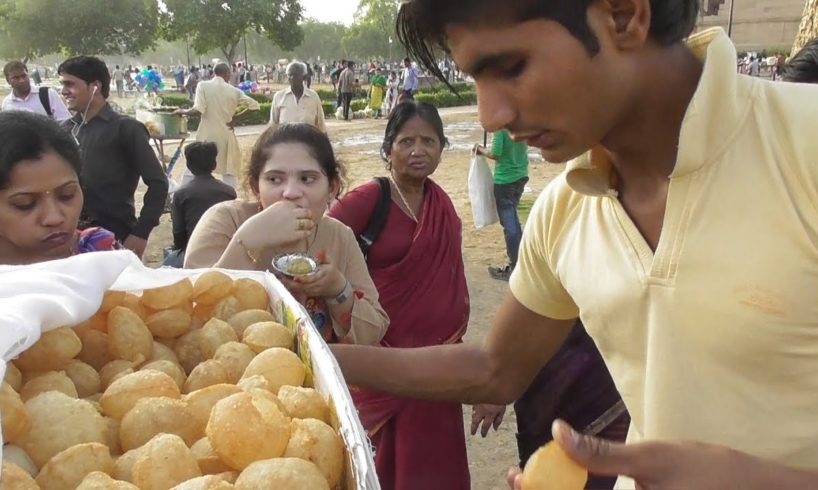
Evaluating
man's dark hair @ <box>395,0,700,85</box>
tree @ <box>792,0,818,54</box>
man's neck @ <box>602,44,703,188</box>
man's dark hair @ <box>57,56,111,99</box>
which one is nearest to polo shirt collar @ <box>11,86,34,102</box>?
man's dark hair @ <box>57,56,111,99</box>

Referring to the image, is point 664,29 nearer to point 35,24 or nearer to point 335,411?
point 335,411

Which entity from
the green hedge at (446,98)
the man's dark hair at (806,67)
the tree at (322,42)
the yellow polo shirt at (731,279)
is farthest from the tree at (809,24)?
the tree at (322,42)

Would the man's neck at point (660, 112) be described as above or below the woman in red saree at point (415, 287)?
above

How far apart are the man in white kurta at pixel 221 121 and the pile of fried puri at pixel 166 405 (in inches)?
→ 304

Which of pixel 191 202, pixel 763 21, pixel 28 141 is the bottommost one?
pixel 191 202

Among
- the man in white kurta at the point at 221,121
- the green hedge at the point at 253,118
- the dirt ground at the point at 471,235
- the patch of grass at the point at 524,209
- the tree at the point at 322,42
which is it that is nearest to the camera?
the dirt ground at the point at 471,235

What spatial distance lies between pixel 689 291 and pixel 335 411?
0.66 m

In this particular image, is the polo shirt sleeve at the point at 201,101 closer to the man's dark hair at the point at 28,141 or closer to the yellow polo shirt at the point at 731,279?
the man's dark hair at the point at 28,141

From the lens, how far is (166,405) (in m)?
1.33

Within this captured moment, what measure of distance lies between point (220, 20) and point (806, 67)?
3670 cm

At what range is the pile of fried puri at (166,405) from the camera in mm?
1152

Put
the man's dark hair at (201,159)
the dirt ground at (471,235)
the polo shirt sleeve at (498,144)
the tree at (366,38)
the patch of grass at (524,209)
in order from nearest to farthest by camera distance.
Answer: the dirt ground at (471,235) → the man's dark hair at (201,159) → the polo shirt sleeve at (498,144) → the patch of grass at (524,209) → the tree at (366,38)

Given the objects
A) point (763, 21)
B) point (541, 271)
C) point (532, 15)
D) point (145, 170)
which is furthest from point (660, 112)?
point (763, 21)

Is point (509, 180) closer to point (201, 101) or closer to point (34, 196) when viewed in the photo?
point (201, 101)
